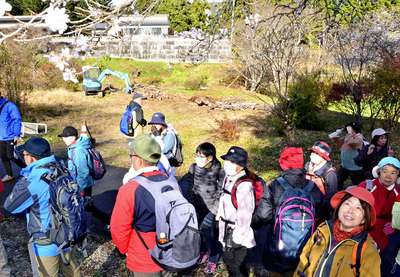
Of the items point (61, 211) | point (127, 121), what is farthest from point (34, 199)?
point (127, 121)

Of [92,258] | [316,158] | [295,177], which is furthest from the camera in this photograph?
[92,258]

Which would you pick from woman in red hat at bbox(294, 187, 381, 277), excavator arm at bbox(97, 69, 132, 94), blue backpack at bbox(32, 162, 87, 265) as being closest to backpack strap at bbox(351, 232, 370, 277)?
woman in red hat at bbox(294, 187, 381, 277)

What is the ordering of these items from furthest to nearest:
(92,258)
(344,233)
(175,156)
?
(175,156) < (92,258) < (344,233)

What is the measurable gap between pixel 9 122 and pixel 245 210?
15.9 ft

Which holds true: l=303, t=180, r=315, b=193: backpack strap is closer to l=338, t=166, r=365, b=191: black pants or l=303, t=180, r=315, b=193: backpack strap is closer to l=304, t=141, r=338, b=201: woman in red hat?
l=304, t=141, r=338, b=201: woman in red hat

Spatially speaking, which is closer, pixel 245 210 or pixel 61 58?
pixel 245 210

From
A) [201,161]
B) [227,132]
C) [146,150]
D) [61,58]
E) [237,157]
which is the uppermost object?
[61,58]

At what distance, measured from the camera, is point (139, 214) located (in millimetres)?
2357

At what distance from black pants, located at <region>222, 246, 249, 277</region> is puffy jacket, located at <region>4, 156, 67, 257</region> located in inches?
68.7

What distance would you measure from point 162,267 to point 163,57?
27087 mm

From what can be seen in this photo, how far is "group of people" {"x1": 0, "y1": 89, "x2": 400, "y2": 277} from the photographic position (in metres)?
2.17

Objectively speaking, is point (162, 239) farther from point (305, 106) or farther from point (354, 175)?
point (305, 106)

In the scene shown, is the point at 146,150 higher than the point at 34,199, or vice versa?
the point at 146,150

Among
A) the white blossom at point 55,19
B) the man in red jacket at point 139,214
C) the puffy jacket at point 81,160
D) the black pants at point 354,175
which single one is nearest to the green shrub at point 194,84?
the black pants at point 354,175
